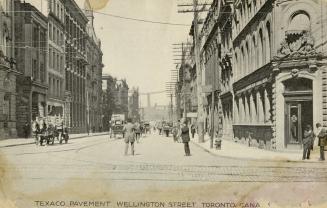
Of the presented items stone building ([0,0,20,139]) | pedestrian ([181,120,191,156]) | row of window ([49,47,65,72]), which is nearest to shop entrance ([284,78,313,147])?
pedestrian ([181,120,191,156])

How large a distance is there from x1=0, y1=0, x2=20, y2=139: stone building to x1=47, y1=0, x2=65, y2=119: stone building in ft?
11.1

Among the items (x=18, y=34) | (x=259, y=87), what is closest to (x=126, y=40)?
(x=259, y=87)

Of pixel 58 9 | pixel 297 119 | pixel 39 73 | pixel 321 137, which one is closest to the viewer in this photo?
pixel 321 137

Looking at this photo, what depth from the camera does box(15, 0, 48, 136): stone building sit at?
24.9 meters

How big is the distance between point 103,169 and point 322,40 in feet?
20.8

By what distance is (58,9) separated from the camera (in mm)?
30219

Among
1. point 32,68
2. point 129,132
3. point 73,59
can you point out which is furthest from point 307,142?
point 32,68

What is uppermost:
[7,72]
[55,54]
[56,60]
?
[55,54]

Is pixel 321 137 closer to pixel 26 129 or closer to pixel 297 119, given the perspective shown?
pixel 297 119

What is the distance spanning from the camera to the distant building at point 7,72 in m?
15.6

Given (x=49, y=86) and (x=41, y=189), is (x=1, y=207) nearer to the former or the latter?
(x=41, y=189)

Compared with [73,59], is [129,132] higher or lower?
lower

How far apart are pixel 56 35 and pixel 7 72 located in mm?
6060

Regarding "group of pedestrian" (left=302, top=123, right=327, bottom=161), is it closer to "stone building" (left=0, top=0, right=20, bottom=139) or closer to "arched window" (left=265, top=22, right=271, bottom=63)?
"arched window" (left=265, top=22, right=271, bottom=63)
